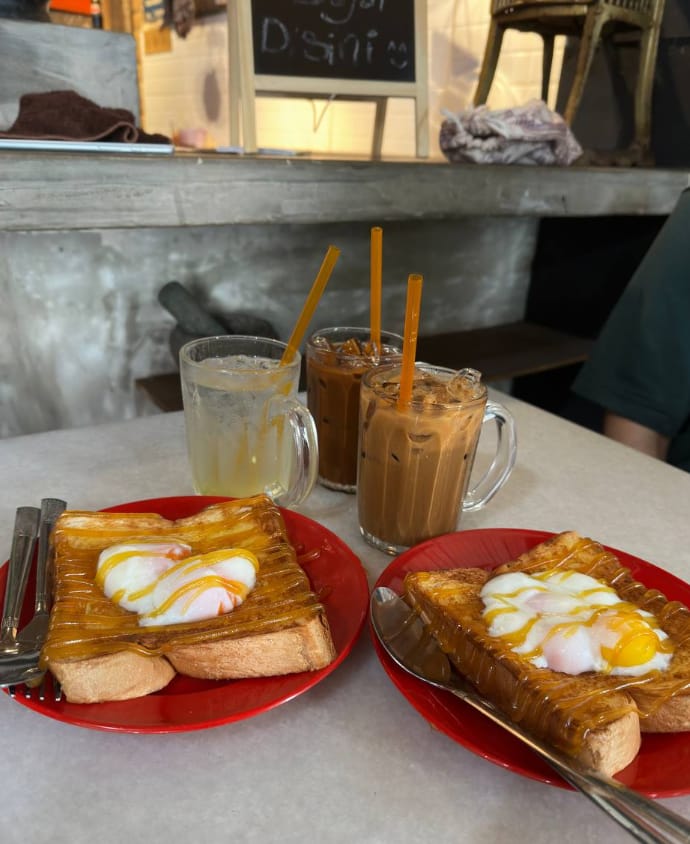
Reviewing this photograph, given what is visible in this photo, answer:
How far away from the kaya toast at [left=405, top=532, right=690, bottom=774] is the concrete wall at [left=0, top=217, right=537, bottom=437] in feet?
4.89

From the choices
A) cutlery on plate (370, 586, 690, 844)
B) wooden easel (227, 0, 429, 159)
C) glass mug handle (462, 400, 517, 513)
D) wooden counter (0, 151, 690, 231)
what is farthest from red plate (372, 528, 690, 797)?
wooden easel (227, 0, 429, 159)

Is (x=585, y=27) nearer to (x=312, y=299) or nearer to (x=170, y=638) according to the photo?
(x=312, y=299)

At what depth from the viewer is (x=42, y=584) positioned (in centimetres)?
67

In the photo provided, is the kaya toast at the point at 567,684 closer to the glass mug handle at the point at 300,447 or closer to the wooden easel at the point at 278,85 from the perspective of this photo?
the glass mug handle at the point at 300,447

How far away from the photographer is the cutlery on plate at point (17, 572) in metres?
0.60

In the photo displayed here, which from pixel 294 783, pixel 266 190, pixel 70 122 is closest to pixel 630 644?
pixel 294 783

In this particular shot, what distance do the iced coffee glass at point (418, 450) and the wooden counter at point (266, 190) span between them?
0.73m

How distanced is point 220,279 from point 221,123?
2.83m

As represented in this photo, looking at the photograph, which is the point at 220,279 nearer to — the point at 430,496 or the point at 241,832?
the point at 430,496

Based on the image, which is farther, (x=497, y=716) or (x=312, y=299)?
(x=312, y=299)

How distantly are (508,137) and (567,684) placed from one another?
1.60 meters

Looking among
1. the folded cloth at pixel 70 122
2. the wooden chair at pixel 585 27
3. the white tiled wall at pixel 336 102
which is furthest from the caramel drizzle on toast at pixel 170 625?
the white tiled wall at pixel 336 102

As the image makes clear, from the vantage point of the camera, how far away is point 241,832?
500 millimetres

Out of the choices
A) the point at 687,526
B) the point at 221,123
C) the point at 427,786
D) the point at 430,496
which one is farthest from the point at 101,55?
the point at 221,123
